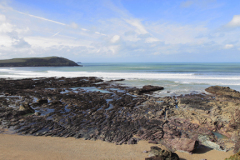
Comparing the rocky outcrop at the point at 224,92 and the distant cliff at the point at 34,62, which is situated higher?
the distant cliff at the point at 34,62

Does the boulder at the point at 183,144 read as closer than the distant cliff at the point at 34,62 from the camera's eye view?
Yes

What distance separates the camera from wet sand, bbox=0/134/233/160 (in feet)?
19.9

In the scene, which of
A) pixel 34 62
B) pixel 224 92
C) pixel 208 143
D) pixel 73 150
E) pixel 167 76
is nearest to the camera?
pixel 73 150

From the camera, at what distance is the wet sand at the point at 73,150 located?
608cm

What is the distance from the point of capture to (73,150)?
6.52 metres

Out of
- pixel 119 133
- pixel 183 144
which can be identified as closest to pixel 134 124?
pixel 119 133

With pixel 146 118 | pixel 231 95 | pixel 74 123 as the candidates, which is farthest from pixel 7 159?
pixel 231 95

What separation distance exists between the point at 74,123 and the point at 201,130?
7.88m

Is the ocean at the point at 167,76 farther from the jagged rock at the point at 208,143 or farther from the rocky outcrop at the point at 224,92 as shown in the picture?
the jagged rock at the point at 208,143

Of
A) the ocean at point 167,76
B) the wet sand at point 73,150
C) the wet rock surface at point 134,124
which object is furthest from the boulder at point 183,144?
the ocean at point 167,76

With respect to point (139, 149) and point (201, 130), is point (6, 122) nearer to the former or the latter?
point (139, 149)

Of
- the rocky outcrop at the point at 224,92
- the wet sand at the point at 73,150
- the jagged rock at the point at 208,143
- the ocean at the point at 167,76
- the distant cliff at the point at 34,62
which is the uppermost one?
the distant cliff at the point at 34,62

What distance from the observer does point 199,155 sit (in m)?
6.27

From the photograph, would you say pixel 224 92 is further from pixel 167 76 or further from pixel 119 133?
pixel 167 76
